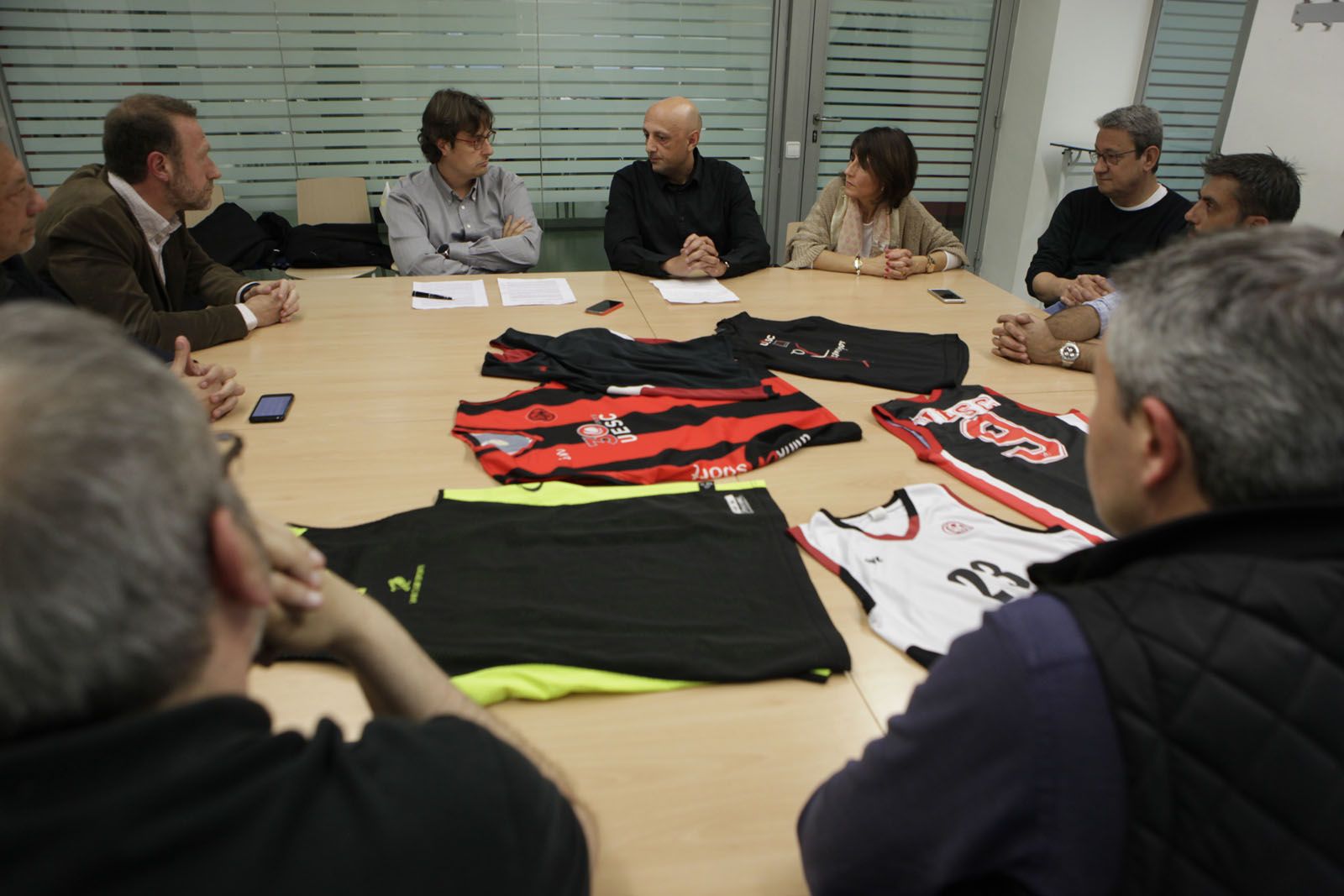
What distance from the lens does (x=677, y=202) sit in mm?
3680

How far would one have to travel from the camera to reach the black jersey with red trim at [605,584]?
1167 mm

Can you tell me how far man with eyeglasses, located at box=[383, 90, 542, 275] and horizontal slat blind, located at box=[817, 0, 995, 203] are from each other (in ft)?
7.52

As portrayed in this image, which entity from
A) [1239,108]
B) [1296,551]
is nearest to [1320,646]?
[1296,551]

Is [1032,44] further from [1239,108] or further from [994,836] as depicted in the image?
[994,836]

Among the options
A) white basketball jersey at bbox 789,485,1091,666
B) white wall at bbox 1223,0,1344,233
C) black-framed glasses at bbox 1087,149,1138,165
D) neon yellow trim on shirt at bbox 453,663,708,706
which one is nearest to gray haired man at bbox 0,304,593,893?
neon yellow trim on shirt at bbox 453,663,708,706

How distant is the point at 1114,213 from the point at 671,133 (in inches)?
71.0

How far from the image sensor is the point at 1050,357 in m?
2.40

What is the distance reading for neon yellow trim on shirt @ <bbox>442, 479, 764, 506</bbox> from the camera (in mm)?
1535

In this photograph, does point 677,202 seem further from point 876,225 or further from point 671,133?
point 876,225

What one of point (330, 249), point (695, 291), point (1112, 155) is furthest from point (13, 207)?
point (1112, 155)

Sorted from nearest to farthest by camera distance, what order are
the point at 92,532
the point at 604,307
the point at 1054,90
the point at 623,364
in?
the point at 92,532
the point at 623,364
the point at 604,307
the point at 1054,90

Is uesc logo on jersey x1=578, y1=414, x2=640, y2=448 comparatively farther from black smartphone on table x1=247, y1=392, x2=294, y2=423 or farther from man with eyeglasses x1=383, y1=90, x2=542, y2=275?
man with eyeglasses x1=383, y1=90, x2=542, y2=275

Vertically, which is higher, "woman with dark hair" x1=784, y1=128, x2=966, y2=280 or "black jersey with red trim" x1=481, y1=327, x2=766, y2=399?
"woman with dark hair" x1=784, y1=128, x2=966, y2=280

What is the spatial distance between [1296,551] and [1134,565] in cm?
11
